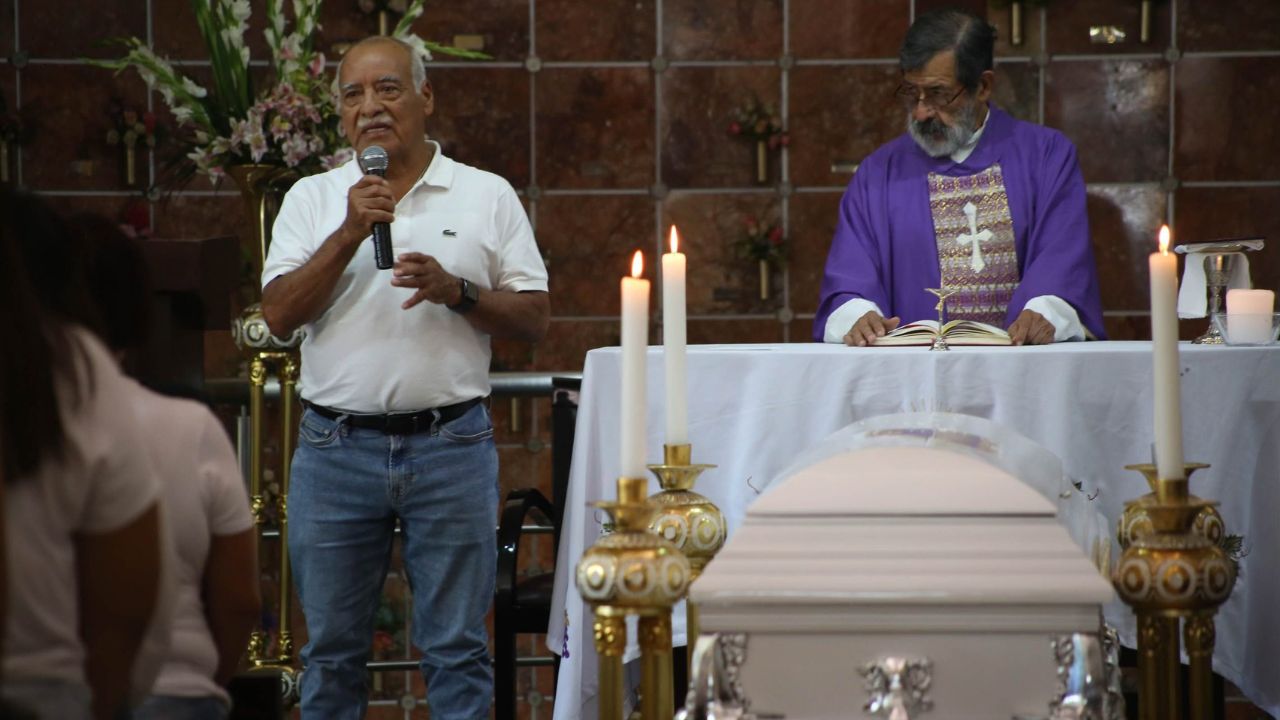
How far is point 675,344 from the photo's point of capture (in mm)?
1825

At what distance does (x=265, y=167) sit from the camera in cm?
405

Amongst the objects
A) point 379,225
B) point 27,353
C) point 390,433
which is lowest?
point 390,433

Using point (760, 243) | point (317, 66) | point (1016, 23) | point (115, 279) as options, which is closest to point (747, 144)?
point (760, 243)

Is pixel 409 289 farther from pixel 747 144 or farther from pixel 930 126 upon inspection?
pixel 747 144

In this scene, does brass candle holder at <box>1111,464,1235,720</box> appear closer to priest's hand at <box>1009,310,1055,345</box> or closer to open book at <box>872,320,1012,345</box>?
open book at <box>872,320,1012,345</box>

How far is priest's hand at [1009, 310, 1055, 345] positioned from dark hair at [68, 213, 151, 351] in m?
1.89

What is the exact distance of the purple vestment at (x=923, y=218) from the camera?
380 cm

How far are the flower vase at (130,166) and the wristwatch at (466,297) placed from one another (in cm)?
290

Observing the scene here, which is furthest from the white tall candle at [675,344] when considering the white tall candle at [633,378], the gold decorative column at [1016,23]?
the gold decorative column at [1016,23]

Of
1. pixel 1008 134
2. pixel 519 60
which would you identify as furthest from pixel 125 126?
pixel 1008 134

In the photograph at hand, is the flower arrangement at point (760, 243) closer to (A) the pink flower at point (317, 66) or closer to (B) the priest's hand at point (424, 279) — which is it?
(A) the pink flower at point (317, 66)

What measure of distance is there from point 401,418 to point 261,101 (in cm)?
121

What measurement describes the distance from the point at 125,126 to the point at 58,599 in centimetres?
458

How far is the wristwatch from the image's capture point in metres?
3.15
